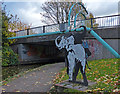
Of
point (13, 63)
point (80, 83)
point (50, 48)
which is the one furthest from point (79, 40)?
point (50, 48)

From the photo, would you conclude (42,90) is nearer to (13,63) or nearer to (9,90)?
(9,90)

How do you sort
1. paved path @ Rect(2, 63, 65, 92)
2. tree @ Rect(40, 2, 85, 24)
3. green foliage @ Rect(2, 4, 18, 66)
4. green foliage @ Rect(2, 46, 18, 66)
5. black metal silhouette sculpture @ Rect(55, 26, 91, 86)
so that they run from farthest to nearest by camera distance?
1. tree @ Rect(40, 2, 85, 24)
2. green foliage @ Rect(2, 4, 18, 66)
3. green foliage @ Rect(2, 46, 18, 66)
4. paved path @ Rect(2, 63, 65, 92)
5. black metal silhouette sculpture @ Rect(55, 26, 91, 86)

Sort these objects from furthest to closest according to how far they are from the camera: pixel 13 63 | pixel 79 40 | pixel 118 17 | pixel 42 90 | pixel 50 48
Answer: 1. pixel 50 48
2. pixel 13 63
3. pixel 118 17
4. pixel 42 90
5. pixel 79 40

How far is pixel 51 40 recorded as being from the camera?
15.4 m

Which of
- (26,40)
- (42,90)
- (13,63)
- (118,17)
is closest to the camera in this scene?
(42,90)

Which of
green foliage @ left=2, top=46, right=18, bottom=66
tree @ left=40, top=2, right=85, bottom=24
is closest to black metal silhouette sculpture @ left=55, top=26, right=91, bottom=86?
green foliage @ left=2, top=46, right=18, bottom=66

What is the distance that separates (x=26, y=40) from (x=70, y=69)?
13307 millimetres

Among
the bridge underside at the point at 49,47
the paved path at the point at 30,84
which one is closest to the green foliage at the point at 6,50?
the bridge underside at the point at 49,47

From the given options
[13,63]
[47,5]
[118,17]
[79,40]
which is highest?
[47,5]

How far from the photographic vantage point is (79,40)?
199 inches

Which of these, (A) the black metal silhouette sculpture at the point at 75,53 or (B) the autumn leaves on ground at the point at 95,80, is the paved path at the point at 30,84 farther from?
(A) the black metal silhouette sculpture at the point at 75,53

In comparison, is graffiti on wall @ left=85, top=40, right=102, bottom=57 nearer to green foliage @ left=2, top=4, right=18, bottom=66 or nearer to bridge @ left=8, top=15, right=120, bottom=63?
bridge @ left=8, top=15, right=120, bottom=63

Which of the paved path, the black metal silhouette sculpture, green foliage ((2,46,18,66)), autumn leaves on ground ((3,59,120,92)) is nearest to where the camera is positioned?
autumn leaves on ground ((3,59,120,92))

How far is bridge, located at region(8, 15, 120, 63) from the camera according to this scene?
459 inches
